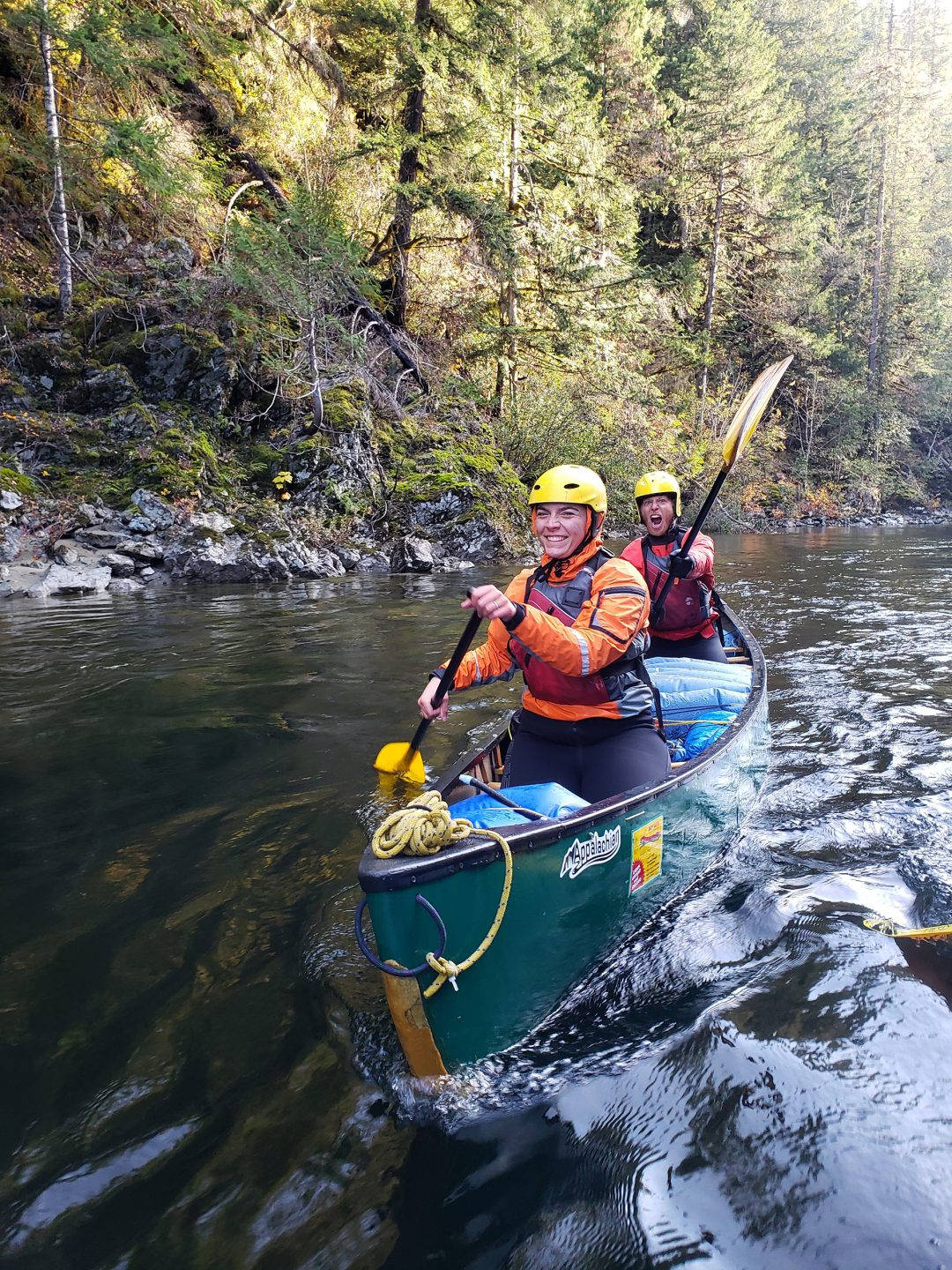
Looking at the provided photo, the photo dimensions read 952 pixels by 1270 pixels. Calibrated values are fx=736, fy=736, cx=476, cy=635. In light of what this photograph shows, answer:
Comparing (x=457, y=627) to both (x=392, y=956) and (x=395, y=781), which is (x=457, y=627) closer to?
(x=395, y=781)

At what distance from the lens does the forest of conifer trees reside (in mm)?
13141

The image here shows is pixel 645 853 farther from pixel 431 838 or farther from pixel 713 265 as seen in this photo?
pixel 713 265

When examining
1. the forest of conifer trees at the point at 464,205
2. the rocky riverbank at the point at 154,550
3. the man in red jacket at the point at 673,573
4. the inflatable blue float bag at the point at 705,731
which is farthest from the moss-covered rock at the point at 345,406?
the inflatable blue float bag at the point at 705,731

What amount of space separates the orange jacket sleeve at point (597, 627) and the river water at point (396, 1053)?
1207mm

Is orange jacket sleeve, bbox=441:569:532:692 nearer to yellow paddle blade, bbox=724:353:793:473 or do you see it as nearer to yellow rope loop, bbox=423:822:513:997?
yellow rope loop, bbox=423:822:513:997

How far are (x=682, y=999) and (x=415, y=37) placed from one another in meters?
17.2

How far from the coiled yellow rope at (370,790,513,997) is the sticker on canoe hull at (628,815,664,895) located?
34.2 inches

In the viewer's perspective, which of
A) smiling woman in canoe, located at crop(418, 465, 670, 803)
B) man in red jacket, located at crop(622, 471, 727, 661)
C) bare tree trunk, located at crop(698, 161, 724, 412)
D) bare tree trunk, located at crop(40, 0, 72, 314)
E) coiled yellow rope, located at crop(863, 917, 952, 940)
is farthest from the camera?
bare tree trunk, located at crop(698, 161, 724, 412)

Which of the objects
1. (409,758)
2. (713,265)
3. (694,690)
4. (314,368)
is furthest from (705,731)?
(713,265)

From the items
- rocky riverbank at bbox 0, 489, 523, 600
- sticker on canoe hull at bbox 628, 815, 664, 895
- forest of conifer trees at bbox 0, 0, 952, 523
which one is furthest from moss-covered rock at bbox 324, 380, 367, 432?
sticker on canoe hull at bbox 628, 815, 664, 895

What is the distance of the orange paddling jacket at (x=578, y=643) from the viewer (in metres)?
2.97

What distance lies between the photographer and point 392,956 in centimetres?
214

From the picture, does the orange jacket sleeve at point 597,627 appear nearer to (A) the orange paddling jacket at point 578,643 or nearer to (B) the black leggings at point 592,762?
(A) the orange paddling jacket at point 578,643

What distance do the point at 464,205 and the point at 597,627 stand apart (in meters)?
15.3
